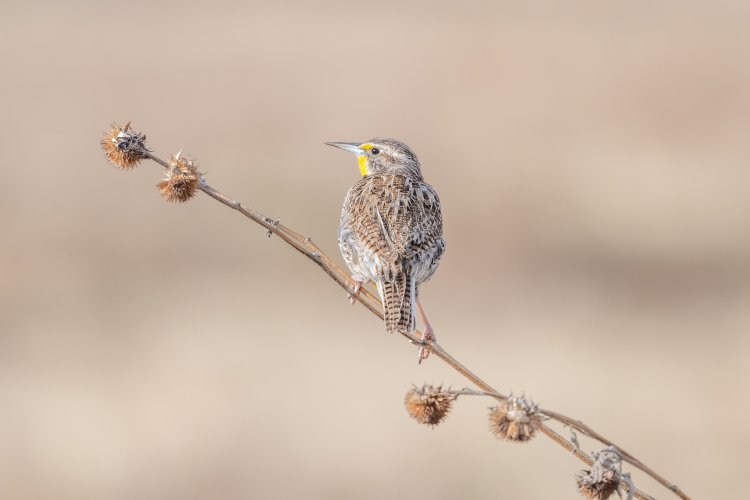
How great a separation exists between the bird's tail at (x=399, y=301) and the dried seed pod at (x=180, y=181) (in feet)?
2.01

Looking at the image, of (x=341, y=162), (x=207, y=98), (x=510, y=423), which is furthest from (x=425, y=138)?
(x=510, y=423)

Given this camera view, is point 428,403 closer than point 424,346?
Yes

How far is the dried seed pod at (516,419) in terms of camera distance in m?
2.36

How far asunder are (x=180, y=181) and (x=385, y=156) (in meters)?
2.08

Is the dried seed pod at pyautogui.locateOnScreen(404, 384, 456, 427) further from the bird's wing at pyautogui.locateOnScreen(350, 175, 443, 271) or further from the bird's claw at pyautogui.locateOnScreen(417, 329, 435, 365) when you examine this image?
the bird's wing at pyautogui.locateOnScreen(350, 175, 443, 271)

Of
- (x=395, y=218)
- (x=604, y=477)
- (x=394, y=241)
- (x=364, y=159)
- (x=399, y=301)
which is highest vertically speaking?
(x=364, y=159)

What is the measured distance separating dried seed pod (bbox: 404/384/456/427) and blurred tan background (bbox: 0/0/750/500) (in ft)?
15.2

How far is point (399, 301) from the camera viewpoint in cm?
359

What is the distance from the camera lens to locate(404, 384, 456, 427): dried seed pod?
8.29ft

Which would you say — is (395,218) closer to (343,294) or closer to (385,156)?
(385,156)

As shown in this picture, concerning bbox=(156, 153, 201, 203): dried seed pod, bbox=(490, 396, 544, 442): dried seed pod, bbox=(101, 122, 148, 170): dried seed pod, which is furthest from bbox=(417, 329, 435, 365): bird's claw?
bbox=(101, 122, 148, 170): dried seed pod

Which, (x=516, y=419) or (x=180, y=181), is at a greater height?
(x=180, y=181)

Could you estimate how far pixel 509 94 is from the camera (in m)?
12.5

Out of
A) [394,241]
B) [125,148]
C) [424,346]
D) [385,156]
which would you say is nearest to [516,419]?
[424,346]
